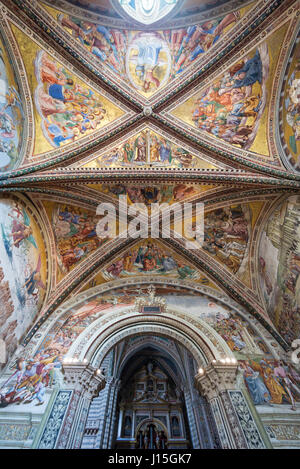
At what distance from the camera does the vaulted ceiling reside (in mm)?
6078

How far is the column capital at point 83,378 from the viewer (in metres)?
5.76

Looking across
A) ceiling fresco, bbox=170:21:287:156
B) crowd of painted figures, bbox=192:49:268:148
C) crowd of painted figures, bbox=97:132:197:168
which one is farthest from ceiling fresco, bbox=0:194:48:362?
crowd of painted figures, bbox=192:49:268:148

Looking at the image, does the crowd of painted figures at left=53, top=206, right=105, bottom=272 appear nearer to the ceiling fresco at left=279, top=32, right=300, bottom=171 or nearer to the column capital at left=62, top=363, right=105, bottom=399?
the column capital at left=62, top=363, right=105, bottom=399

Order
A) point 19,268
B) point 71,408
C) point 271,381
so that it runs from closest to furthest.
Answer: point 71,408 → point 271,381 → point 19,268

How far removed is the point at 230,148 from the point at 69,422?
8.31m

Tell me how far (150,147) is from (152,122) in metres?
0.79

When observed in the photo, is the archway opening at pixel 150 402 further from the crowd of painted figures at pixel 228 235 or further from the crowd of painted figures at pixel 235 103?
the crowd of painted figures at pixel 235 103

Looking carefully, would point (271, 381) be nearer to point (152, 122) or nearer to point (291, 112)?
point (291, 112)

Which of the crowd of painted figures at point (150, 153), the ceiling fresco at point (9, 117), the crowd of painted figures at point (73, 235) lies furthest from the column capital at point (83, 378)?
the crowd of painted figures at point (150, 153)

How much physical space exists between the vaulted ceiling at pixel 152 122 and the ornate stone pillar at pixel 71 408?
217 centimetres

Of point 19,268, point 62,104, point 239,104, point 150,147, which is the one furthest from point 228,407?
point 62,104

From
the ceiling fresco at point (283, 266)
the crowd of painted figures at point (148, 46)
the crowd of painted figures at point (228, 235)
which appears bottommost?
the ceiling fresco at point (283, 266)

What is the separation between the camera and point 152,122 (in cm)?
774

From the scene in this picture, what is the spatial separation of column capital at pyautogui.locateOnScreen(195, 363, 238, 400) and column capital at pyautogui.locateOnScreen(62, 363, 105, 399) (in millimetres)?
2648
